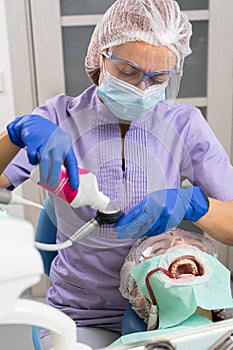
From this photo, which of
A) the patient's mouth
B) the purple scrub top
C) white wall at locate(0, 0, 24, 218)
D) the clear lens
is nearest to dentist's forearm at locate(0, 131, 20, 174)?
the purple scrub top

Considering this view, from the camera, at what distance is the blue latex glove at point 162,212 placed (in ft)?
2.63

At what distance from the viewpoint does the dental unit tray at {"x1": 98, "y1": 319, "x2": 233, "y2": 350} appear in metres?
0.64

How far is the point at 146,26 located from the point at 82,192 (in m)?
0.40

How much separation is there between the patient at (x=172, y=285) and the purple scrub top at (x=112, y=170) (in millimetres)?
57

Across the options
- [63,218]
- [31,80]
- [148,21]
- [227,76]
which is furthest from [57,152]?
[227,76]

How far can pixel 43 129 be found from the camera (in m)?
0.79

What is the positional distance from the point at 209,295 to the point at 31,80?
57.2 inches

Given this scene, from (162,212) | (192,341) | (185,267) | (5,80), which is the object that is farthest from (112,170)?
(5,80)

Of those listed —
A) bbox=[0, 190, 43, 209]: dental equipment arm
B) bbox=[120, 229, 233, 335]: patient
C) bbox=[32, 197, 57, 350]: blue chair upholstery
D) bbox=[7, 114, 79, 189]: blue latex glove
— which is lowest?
bbox=[120, 229, 233, 335]: patient

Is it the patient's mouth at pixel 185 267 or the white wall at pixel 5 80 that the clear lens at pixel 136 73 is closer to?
the patient's mouth at pixel 185 267

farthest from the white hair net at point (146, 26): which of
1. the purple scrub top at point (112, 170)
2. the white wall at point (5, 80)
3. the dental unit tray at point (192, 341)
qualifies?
the white wall at point (5, 80)

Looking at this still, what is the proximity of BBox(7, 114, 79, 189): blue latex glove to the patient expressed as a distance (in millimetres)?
322

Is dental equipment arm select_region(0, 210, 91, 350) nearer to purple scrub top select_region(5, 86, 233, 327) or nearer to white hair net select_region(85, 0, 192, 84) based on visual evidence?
purple scrub top select_region(5, 86, 233, 327)

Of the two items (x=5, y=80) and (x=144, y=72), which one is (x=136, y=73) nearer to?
(x=144, y=72)
